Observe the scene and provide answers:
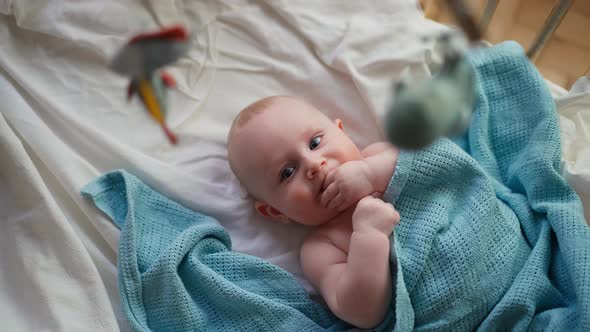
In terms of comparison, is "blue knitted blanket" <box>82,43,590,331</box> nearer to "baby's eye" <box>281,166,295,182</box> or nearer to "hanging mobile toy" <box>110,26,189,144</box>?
"baby's eye" <box>281,166,295,182</box>

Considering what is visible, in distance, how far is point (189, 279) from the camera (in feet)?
2.88

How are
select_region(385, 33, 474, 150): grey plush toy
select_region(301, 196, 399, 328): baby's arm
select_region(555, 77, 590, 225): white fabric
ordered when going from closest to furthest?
1. select_region(385, 33, 474, 150): grey plush toy
2. select_region(301, 196, 399, 328): baby's arm
3. select_region(555, 77, 590, 225): white fabric

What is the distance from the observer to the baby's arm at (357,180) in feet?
2.62

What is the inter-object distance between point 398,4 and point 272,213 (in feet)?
1.64

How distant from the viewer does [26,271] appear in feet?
2.67

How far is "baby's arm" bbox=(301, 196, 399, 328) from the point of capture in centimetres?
75

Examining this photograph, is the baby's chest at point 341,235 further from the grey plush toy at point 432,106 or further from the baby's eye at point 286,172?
the grey plush toy at point 432,106

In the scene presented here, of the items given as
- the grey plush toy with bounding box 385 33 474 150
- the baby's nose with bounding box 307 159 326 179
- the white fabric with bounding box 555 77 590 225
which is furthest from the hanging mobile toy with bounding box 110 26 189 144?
the white fabric with bounding box 555 77 590 225

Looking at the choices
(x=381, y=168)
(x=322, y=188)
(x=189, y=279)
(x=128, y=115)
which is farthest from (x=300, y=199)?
(x=128, y=115)

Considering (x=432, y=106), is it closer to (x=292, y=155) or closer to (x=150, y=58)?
(x=150, y=58)

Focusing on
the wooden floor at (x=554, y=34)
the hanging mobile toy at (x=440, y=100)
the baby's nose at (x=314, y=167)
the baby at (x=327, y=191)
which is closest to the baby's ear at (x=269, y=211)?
the baby at (x=327, y=191)

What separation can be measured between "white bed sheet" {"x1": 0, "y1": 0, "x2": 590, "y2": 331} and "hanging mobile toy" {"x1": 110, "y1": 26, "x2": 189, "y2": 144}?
1.85 feet

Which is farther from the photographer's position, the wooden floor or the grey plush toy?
the wooden floor

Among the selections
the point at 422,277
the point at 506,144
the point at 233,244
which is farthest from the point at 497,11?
the point at 233,244
